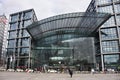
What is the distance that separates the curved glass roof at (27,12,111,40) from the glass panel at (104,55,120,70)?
41.1 feet

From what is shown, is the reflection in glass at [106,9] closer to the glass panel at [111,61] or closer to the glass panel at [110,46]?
the glass panel at [110,46]

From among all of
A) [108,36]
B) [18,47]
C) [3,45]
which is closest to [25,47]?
[18,47]

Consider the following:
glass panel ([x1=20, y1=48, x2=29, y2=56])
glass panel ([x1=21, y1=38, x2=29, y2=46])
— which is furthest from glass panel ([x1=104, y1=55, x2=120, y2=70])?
glass panel ([x1=21, y1=38, x2=29, y2=46])

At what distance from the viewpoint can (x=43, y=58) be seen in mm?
66562

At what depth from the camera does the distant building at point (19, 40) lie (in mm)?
75188

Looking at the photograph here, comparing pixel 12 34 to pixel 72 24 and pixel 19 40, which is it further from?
pixel 72 24

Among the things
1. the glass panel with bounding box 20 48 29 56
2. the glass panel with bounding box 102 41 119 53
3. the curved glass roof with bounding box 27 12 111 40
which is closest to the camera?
the curved glass roof with bounding box 27 12 111 40

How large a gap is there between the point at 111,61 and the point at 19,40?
155 ft

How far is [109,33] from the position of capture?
64.6 metres

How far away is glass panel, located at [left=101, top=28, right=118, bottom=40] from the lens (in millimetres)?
63866

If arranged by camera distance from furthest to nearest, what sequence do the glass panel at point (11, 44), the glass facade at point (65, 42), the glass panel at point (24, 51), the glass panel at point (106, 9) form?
the glass panel at point (11, 44) → the glass panel at point (24, 51) → the glass panel at point (106, 9) → the glass facade at point (65, 42)

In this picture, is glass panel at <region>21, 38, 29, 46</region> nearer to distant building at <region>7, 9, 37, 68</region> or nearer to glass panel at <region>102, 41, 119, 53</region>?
distant building at <region>7, 9, 37, 68</region>

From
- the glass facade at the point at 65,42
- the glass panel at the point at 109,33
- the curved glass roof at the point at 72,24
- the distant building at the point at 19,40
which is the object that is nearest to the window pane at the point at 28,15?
the distant building at the point at 19,40

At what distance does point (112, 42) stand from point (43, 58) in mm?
30234
